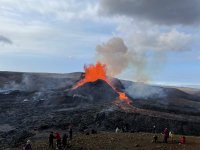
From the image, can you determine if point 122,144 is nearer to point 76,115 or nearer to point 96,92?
point 76,115

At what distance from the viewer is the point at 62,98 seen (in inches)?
4082

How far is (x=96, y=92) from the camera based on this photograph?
112m

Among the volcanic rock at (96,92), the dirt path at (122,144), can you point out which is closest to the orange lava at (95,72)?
the volcanic rock at (96,92)

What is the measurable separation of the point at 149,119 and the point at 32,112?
2938 cm

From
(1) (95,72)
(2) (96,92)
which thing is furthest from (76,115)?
(1) (95,72)

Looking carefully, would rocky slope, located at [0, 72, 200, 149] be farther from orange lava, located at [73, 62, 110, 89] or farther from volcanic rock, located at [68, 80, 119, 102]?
orange lava, located at [73, 62, 110, 89]

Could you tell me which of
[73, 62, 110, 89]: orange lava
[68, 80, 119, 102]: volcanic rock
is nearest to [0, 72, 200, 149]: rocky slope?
[68, 80, 119, 102]: volcanic rock

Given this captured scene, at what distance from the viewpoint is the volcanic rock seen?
4245 inches

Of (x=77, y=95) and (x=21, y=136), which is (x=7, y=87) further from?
(x=21, y=136)

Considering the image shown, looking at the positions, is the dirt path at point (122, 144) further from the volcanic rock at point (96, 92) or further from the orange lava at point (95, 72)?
the orange lava at point (95, 72)

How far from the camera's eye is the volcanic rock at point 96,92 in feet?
354

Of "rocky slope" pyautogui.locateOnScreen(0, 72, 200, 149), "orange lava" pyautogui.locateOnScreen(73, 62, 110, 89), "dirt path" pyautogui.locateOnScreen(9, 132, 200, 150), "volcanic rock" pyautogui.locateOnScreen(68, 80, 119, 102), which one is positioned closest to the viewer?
"dirt path" pyautogui.locateOnScreen(9, 132, 200, 150)

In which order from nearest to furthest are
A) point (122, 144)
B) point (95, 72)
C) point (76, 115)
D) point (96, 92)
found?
point (122, 144) → point (76, 115) → point (96, 92) → point (95, 72)

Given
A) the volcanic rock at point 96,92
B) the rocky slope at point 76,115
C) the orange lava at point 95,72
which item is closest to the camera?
the rocky slope at point 76,115
